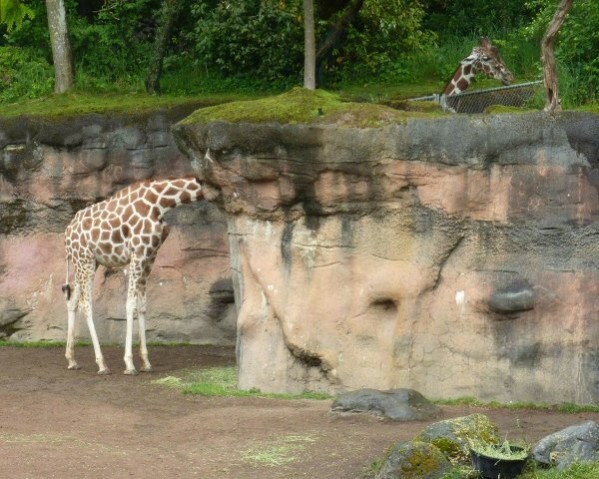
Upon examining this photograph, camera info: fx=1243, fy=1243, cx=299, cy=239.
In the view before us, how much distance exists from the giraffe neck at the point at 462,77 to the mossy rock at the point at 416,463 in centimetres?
906

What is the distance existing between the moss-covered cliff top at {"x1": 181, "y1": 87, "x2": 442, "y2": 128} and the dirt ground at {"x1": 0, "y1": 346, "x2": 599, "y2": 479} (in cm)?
278

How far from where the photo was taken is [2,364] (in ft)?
50.8

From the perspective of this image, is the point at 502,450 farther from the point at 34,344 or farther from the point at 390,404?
the point at 34,344

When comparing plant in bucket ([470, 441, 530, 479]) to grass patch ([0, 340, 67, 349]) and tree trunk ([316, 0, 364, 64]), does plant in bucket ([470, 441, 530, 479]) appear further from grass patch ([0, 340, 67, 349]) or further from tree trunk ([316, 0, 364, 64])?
tree trunk ([316, 0, 364, 64])

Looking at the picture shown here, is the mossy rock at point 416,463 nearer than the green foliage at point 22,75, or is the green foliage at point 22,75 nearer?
the mossy rock at point 416,463

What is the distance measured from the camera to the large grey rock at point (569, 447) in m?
9.12

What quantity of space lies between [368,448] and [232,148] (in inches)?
146

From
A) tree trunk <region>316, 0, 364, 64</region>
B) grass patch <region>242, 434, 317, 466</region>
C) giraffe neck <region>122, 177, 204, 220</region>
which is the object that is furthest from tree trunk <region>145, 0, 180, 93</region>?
grass patch <region>242, 434, 317, 466</region>

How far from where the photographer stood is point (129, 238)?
14.7 metres

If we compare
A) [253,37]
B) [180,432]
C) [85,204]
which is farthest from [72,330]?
[253,37]

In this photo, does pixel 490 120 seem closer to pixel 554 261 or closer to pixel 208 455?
pixel 554 261

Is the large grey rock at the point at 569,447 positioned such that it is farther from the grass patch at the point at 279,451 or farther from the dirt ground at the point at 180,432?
the grass patch at the point at 279,451

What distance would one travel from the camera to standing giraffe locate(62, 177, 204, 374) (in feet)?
48.0

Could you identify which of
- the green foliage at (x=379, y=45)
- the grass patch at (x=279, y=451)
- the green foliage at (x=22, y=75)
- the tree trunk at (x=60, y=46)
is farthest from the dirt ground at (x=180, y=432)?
the green foliage at (x=379, y=45)
